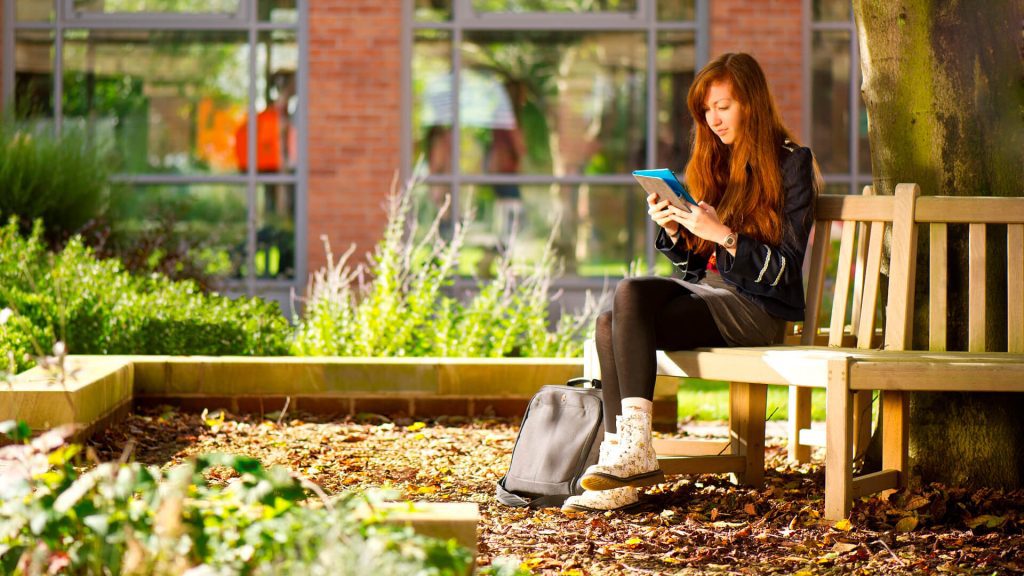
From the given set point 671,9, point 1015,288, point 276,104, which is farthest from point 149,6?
point 1015,288

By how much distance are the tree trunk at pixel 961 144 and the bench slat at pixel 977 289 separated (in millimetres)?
135

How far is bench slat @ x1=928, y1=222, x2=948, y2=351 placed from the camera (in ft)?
12.8

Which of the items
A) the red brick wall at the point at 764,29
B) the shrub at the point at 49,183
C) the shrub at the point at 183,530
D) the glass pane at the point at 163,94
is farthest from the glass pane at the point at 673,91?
the shrub at the point at 183,530

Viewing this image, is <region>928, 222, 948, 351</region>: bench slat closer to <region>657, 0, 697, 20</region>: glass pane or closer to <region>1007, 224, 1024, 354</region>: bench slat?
<region>1007, 224, 1024, 354</region>: bench slat

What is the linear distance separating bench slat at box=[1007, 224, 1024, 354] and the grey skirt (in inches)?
26.5

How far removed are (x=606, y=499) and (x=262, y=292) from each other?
5.96 m

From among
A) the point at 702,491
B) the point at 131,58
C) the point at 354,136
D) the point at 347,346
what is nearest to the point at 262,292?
the point at 354,136

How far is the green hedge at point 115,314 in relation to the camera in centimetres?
570

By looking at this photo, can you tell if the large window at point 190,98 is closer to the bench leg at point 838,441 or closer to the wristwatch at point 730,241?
the wristwatch at point 730,241

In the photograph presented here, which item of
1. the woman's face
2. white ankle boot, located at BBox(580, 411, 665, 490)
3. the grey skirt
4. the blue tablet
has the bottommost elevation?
white ankle boot, located at BBox(580, 411, 665, 490)

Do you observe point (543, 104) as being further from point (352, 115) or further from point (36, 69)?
point (36, 69)

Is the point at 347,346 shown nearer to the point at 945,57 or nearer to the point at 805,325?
the point at 805,325

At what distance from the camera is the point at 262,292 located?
30.6 feet

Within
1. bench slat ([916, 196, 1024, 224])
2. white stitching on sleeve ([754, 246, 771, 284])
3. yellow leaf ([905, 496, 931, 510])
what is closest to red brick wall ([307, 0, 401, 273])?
white stitching on sleeve ([754, 246, 771, 284])
